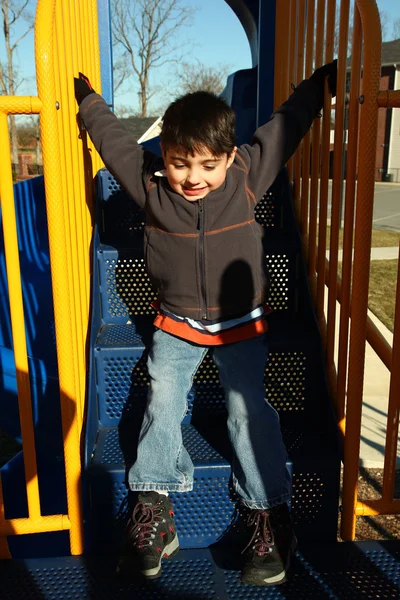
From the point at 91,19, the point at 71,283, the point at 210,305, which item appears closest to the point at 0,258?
the point at 91,19

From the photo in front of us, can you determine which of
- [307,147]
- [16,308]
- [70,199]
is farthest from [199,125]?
[307,147]

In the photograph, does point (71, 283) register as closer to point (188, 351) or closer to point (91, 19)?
point (188, 351)

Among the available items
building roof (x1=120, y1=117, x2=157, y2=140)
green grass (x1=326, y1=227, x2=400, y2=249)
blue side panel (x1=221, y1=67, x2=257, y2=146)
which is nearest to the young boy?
blue side panel (x1=221, y1=67, x2=257, y2=146)

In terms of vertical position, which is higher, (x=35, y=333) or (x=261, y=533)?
(x=35, y=333)

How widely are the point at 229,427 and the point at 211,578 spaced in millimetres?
458

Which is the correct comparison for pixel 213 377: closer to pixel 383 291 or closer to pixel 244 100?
pixel 244 100

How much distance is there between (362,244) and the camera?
179 centimetres

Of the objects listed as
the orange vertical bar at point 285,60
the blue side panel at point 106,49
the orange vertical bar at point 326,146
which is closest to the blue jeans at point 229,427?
the orange vertical bar at point 326,146

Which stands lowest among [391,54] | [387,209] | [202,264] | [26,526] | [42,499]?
[42,499]

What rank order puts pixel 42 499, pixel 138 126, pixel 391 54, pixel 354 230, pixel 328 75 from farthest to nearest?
1. pixel 391 54
2. pixel 138 126
3. pixel 42 499
4. pixel 328 75
5. pixel 354 230

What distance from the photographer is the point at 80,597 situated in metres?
1.67

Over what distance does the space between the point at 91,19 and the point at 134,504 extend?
2.24 meters

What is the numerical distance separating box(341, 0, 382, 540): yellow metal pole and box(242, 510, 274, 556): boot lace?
306 millimetres

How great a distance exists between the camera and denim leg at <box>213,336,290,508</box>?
1833 millimetres
